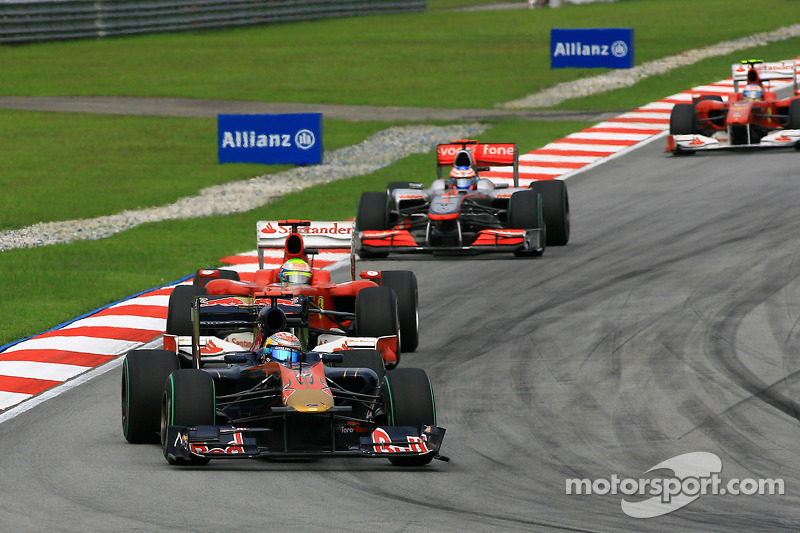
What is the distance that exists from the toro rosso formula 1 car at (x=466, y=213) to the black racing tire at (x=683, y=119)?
7527 millimetres

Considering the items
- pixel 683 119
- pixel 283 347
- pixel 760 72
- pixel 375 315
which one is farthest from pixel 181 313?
pixel 760 72

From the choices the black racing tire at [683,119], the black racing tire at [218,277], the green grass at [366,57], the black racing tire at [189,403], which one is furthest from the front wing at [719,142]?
the black racing tire at [189,403]

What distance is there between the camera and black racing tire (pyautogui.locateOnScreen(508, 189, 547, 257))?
19.7m

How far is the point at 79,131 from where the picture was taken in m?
33.2

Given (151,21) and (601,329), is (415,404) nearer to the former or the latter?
(601,329)

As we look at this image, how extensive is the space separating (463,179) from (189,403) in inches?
408

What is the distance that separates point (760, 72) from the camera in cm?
2819

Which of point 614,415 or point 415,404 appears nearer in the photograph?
point 415,404

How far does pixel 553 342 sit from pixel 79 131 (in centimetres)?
2071

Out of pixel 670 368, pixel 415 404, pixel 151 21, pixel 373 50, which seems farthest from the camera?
pixel 151 21

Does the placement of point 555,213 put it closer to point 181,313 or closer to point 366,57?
point 181,313

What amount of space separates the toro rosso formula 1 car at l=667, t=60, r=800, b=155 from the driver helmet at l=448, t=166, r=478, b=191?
8.45 m

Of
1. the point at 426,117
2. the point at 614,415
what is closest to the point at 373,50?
the point at 426,117

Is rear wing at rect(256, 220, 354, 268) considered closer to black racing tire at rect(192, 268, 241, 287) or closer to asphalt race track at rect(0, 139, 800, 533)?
black racing tire at rect(192, 268, 241, 287)
